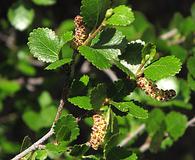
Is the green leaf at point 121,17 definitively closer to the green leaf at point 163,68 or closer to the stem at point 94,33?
the stem at point 94,33

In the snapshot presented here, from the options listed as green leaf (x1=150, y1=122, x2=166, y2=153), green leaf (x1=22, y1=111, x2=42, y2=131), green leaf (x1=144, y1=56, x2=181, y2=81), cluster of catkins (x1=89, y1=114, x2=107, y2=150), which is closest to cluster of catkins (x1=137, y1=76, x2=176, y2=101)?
green leaf (x1=144, y1=56, x2=181, y2=81)

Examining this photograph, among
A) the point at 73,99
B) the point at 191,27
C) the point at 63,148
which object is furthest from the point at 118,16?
the point at 191,27

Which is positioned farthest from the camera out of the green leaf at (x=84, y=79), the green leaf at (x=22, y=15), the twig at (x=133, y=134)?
the green leaf at (x=22, y=15)

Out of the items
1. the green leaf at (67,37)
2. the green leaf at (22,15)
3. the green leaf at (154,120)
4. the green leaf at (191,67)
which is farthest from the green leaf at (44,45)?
the green leaf at (22,15)

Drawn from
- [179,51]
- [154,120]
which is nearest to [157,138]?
[154,120]

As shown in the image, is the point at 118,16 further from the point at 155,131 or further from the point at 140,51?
the point at 155,131
